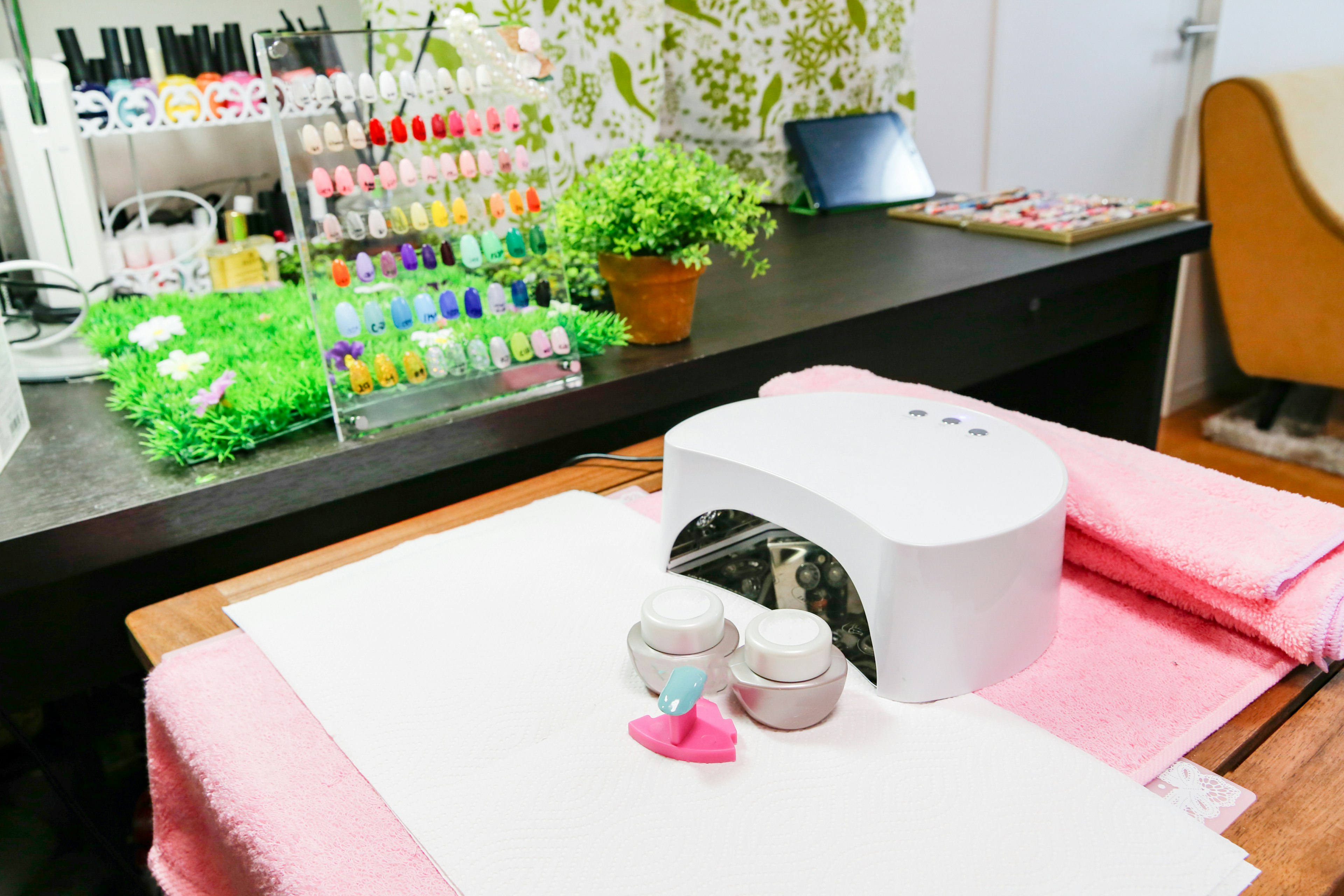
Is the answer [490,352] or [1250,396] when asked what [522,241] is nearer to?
[490,352]

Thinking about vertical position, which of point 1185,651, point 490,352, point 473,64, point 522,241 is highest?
point 473,64

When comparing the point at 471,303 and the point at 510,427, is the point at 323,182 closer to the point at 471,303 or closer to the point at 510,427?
the point at 471,303

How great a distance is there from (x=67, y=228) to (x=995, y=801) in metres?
1.16

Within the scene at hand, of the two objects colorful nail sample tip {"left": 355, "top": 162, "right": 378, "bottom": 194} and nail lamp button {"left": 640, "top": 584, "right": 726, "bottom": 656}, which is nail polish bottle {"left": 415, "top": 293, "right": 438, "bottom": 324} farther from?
nail lamp button {"left": 640, "top": 584, "right": 726, "bottom": 656}

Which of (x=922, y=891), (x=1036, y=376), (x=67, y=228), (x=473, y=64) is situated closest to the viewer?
(x=922, y=891)

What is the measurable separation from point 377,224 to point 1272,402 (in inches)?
95.9

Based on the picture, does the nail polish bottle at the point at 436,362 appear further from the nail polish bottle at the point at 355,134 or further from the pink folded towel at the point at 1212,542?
the pink folded towel at the point at 1212,542

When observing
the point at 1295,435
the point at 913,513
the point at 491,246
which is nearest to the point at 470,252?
the point at 491,246

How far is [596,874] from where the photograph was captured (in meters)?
0.44

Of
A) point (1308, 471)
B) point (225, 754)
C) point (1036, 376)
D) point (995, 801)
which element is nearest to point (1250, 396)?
point (1308, 471)

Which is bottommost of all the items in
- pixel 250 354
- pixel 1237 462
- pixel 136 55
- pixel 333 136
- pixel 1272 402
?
pixel 1237 462

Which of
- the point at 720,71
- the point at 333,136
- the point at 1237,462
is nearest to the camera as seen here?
the point at 333,136

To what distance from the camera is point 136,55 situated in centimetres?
141

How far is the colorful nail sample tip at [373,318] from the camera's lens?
34.2 inches
